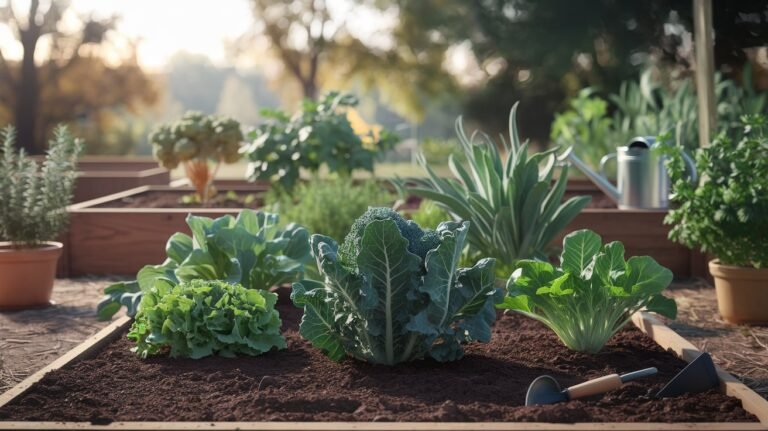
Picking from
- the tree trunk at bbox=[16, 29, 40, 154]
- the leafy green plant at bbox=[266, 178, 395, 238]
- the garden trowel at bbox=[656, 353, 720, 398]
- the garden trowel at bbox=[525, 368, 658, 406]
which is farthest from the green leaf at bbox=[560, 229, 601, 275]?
the tree trunk at bbox=[16, 29, 40, 154]

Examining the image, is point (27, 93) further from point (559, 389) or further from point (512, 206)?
point (559, 389)

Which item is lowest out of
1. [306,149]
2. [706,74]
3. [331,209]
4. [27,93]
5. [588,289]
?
[588,289]

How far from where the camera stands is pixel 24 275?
15.1ft

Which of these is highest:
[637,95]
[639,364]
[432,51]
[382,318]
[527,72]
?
[432,51]

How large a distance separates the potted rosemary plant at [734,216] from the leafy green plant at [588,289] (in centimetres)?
96

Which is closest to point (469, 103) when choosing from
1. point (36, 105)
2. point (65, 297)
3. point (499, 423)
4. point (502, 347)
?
point (36, 105)

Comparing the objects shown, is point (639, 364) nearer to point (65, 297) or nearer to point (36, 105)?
point (65, 297)

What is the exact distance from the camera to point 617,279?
2.89 m

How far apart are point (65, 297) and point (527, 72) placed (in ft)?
39.4

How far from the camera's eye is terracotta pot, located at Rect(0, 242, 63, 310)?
4.57 meters

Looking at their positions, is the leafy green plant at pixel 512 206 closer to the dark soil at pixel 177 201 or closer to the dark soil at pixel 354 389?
the dark soil at pixel 354 389

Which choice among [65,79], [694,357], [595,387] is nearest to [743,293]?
[694,357]

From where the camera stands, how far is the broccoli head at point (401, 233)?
2.70 m

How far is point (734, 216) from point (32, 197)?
340 cm
